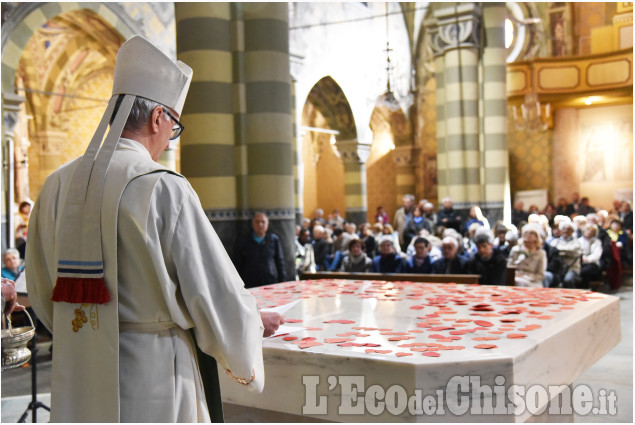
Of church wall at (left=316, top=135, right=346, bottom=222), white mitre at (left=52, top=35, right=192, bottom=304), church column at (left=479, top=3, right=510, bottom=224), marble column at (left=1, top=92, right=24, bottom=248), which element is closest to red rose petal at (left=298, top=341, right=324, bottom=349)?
white mitre at (left=52, top=35, right=192, bottom=304)

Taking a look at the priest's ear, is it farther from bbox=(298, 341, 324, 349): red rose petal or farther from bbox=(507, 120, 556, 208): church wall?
bbox=(507, 120, 556, 208): church wall

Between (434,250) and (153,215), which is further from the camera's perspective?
(434,250)

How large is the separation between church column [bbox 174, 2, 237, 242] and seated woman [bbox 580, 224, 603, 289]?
581 cm

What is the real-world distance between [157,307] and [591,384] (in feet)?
14.8

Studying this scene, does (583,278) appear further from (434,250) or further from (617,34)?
(617,34)

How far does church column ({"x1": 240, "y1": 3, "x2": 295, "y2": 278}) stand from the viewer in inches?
291

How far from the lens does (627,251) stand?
12047 millimetres

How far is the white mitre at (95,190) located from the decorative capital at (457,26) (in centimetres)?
1227

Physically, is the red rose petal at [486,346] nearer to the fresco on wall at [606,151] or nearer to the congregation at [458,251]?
the congregation at [458,251]

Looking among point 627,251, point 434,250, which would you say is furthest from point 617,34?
point 434,250

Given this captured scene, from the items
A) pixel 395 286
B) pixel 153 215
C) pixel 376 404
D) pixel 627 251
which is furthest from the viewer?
pixel 627 251

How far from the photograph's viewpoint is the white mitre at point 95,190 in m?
2.05

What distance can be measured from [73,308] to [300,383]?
99 cm

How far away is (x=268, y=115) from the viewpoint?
7.44m
